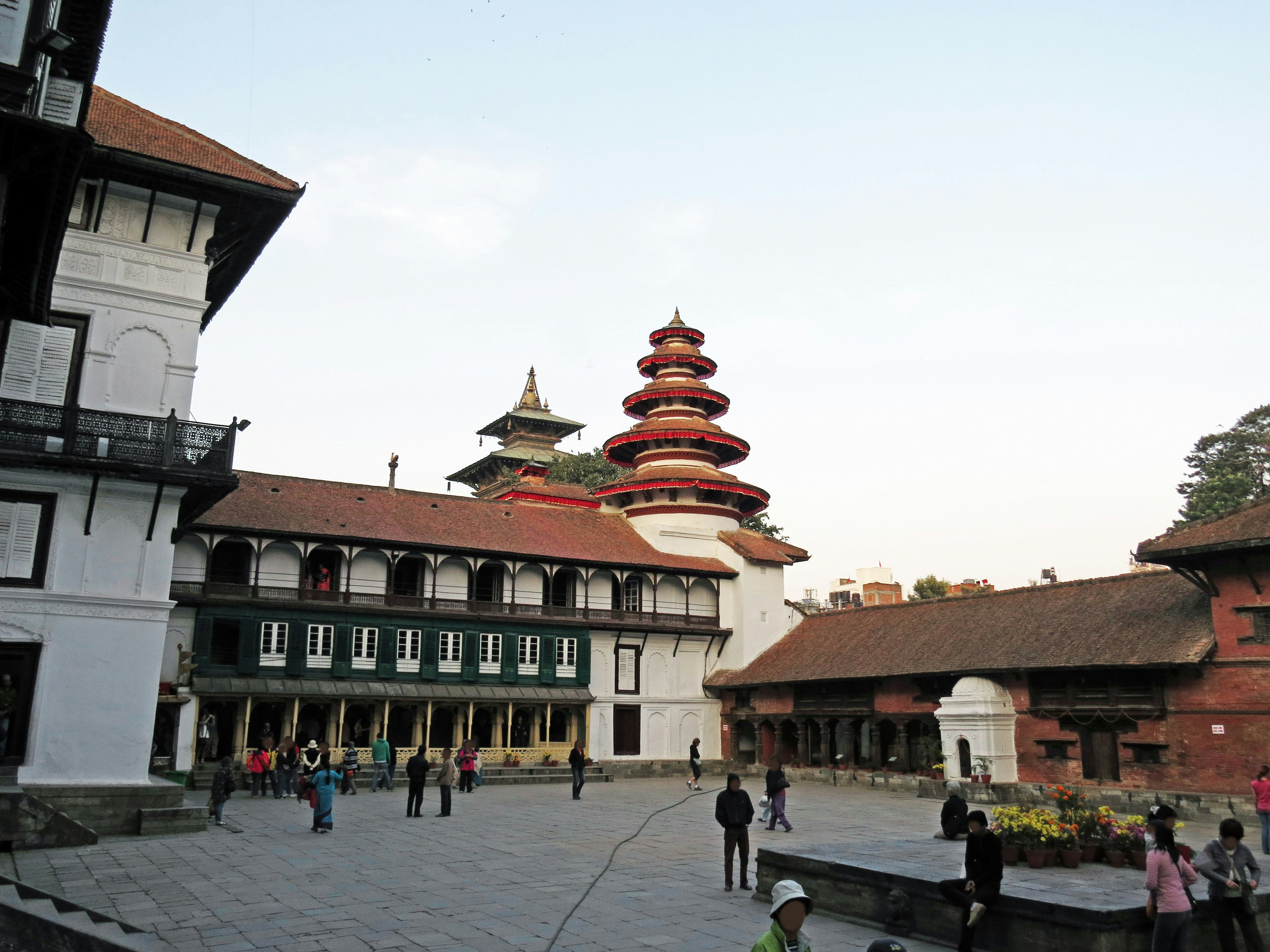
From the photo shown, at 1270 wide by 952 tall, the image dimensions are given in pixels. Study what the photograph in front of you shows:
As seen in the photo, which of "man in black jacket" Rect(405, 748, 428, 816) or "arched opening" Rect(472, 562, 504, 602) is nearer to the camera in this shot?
"man in black jacket" Rect(405, 748, 428, 816)

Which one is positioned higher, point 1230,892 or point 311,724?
point 311,724

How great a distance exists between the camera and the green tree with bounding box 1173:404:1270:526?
4678cm

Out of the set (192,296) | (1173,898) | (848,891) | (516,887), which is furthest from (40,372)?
(1173,898)

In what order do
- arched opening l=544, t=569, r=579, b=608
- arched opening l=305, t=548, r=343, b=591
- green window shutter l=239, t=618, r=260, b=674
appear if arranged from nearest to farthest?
green window shutter l=239, t=618, r=260, b=674
arched opening l=305, t=548, r=343, b=591
arched opening l=544, t=569, r=579, b=608

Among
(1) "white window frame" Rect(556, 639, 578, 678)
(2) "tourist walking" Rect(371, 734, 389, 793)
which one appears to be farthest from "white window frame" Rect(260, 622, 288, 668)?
(1) "white window frame" Rect(556, 639, 578, 678)

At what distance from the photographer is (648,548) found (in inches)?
1617

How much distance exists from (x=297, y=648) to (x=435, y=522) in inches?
283

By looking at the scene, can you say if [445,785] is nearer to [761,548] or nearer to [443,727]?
[443,727]

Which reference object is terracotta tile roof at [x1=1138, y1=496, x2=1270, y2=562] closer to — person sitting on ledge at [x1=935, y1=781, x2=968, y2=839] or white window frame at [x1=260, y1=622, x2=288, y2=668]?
person sitting on ledge at [x1=935, y1=781, x2=968, y2=839]

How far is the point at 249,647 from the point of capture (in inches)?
1209

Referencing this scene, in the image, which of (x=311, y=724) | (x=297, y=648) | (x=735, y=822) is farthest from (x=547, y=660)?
(x=735, y=822)

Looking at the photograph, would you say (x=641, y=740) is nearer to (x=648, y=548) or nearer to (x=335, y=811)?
(x=648, y=548)

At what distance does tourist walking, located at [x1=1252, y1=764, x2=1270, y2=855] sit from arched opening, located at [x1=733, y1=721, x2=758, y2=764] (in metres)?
24.2

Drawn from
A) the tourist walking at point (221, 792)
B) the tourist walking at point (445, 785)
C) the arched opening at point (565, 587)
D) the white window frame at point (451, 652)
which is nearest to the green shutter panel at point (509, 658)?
the white window frame at point (451, 652)
